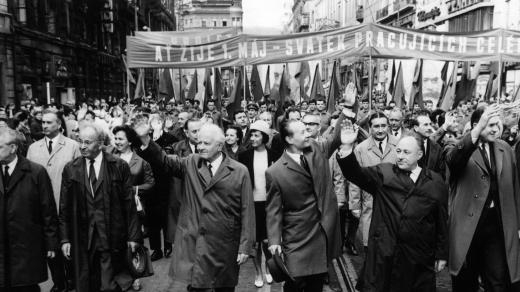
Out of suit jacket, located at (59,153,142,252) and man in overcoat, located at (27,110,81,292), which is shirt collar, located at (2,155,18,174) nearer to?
suit jacket, located at (59,153,142,252)

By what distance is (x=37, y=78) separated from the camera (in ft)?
83.6

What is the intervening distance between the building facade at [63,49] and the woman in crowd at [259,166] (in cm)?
1498

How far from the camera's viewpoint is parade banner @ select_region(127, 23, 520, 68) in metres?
10.0

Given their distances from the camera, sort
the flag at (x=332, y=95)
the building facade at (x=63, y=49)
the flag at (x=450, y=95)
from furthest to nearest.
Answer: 1. the building facade at (x=63, y=49)
2. the flag at (x=450, y=95)
3. the flag at (x=332, y=95)

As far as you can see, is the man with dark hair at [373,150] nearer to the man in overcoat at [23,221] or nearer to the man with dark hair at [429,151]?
the man with dark hair at [429,151]

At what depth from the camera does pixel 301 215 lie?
15.3ft

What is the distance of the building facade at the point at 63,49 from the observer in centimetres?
2275

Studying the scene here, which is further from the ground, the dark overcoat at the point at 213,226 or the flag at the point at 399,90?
the flag at the point at 399,90

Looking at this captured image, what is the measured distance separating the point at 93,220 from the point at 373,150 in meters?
3.09

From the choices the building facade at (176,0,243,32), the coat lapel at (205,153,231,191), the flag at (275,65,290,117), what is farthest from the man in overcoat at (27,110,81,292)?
the building facade at (176,0,243,32)

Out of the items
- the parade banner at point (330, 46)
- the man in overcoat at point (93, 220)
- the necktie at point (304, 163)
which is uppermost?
the parade banner at point (330, 46)

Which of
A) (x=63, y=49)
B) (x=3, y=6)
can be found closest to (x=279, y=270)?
(x=3, y=6)

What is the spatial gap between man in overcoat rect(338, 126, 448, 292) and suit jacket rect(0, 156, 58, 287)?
2.60 metres

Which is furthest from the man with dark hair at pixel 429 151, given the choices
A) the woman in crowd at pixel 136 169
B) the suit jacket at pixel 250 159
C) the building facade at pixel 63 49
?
the building facade at pixel 63 49
